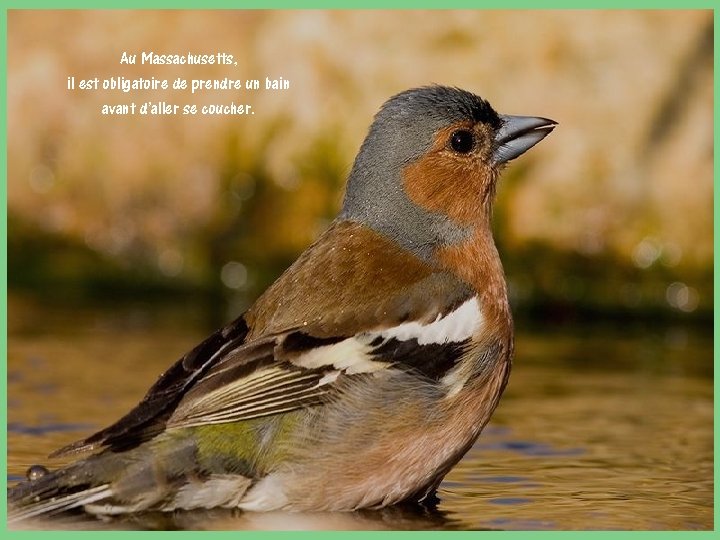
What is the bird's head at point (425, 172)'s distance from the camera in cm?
720

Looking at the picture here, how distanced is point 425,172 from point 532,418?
6.41ft

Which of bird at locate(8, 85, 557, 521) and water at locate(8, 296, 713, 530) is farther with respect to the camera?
water at locate(8, 296, 713, 530)

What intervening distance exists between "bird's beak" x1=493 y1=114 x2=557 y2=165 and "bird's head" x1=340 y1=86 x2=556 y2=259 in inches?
4.1

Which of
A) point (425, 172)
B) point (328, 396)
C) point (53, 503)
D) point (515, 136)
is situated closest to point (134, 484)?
point (53, 503)

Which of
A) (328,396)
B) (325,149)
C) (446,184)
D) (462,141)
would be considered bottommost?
(328,396)

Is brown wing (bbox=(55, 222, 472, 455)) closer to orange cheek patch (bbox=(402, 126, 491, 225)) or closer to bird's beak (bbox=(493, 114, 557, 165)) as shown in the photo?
orange cheek patch (bbox=(402, 126, 491, 225))

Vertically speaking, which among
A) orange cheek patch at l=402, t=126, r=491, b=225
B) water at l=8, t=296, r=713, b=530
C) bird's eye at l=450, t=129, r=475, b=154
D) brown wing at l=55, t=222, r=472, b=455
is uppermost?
bird's eye at l=450, t=129, r=475, b=154

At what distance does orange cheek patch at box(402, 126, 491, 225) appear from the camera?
7285 millimetres

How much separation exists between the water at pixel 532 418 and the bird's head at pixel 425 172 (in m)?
1.29

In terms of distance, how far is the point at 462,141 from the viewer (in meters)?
7.50

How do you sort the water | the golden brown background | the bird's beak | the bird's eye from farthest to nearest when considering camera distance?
the golden brown background → the bird's beak → the bird's eye → the water

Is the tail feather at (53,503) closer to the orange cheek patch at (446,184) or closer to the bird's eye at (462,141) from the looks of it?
the orange cheek patch at (446,184)

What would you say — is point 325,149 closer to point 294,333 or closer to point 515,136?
point 515,136

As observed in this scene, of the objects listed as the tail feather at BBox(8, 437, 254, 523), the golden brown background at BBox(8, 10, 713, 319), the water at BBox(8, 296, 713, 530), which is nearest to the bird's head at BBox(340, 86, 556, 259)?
the water at BBox(8, 296, 713, 530)
